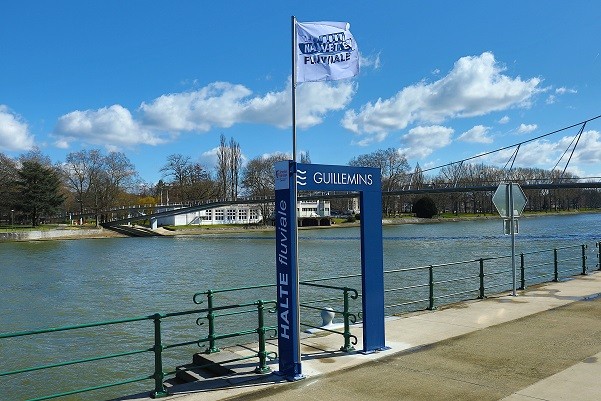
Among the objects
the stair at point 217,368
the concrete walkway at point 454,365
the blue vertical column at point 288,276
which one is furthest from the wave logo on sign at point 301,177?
the stair at point 217,368

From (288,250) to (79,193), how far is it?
292 ft

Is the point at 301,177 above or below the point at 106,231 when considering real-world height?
above

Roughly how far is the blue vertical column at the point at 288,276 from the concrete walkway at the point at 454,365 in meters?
0.25

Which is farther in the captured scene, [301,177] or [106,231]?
[106,231]

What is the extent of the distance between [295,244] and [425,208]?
10629 cm

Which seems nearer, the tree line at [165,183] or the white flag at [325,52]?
the white flag at [325,52]

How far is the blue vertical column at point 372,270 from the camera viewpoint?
7.54 meters

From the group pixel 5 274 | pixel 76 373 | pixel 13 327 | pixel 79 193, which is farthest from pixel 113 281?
pixel 79 193

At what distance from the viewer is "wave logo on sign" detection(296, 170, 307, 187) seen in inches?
265

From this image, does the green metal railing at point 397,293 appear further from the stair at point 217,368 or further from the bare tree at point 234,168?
the bare tree at point 234,168

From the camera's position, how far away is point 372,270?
7.61m

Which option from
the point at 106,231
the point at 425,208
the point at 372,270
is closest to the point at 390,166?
the point at 425,208

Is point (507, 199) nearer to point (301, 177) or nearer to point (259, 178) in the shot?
point (301, 177)

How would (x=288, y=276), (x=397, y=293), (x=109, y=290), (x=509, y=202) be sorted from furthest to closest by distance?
(x=109, y=290), (x=397, y=293), (x=509, y=202), (x=288, y=276)
